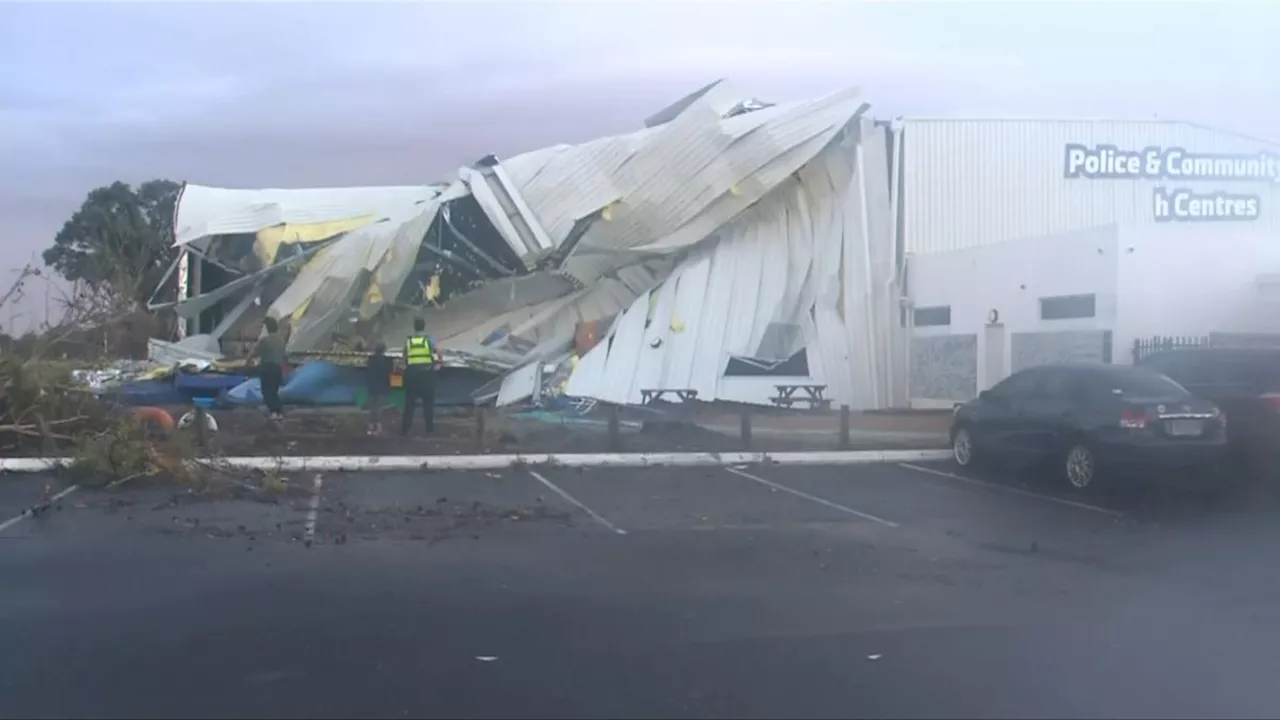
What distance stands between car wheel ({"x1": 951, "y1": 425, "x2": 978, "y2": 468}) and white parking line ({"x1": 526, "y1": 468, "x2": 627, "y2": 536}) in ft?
19.2

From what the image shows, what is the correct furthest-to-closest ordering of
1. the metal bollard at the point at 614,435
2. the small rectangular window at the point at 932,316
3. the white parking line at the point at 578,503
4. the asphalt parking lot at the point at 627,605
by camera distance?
the small rectangular window at the point at 932,316
the metal bollard at the point at 614,435
the white parking line at the point at 578,503
the asphalt parking lot at the point at 627,605

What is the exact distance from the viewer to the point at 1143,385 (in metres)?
15.1

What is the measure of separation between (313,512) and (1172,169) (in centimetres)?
2210

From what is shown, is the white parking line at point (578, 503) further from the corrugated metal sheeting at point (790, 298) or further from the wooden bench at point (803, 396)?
the wooden bench at point (803, 396)

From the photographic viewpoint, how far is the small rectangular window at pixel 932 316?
25266 millimetres

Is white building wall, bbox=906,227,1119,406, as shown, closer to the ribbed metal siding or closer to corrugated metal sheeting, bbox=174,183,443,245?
the ribbed metal siding

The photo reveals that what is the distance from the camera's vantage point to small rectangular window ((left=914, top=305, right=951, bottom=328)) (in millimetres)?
25266

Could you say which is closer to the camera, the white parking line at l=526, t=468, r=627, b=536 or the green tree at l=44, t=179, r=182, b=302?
the white parking line at l=526, t=468, r=627, b=536

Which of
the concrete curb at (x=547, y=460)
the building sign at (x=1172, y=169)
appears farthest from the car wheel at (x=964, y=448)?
the building sign at (x=1172, y=169)

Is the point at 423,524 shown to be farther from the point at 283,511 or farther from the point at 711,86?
the point at 711,86

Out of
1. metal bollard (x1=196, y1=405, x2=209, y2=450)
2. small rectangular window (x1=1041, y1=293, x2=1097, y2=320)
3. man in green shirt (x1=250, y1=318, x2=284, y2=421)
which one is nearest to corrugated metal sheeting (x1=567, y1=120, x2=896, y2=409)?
small rectangular window (x1=1041, y1=293, x2=1097, y2=320)

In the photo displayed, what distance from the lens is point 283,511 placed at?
1298 centimetres

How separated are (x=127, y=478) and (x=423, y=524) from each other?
3997 mm

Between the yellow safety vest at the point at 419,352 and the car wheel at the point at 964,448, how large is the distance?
7.77 m
